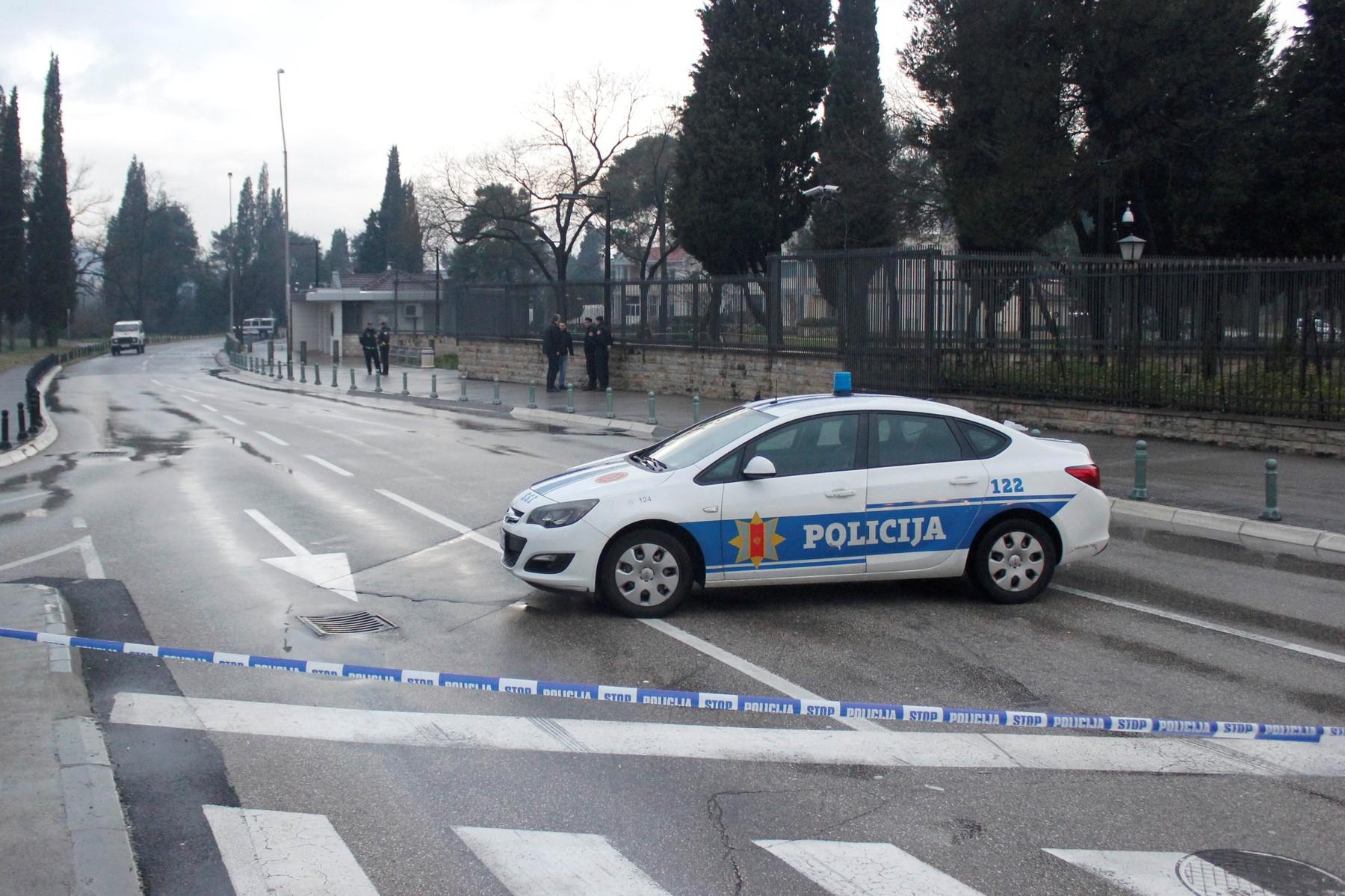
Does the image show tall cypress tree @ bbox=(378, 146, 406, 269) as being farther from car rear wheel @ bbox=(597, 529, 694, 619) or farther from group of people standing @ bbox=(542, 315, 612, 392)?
car rear wheel @ bbox=(597, 529, 694, 619)

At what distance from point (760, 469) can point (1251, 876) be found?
162 inches

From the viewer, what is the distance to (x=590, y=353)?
31.5 m

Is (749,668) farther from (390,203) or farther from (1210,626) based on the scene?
(390,203)

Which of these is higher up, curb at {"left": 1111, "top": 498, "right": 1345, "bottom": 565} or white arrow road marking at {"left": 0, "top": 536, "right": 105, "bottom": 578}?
white arrow road marking at {"left": 0, "top": 536, "right": 105, "bottom": 578}

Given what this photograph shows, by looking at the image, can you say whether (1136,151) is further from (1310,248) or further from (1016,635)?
(1016,635)

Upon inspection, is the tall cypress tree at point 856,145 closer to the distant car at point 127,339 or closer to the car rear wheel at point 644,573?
the car rear wheel at point 644,573

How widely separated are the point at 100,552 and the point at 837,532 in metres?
6.92

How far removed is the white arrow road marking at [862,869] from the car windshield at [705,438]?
3.98 metres

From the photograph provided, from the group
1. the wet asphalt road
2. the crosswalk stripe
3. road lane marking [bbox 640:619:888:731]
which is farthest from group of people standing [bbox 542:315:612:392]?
the crosswalk stripe

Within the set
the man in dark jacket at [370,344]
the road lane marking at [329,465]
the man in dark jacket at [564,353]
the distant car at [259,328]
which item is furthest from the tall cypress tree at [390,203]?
the road lane marking at [329,465]

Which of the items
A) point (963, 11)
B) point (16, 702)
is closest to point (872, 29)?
point (963, 11)

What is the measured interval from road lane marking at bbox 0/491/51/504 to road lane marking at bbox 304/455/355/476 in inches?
139

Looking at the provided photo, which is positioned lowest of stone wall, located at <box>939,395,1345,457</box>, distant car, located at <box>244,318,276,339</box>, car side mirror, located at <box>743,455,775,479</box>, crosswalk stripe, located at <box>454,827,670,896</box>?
crosswalk stripe, located at <box>454,827,670,896</box>

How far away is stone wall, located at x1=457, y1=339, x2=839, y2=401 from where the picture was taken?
25.5 meters
